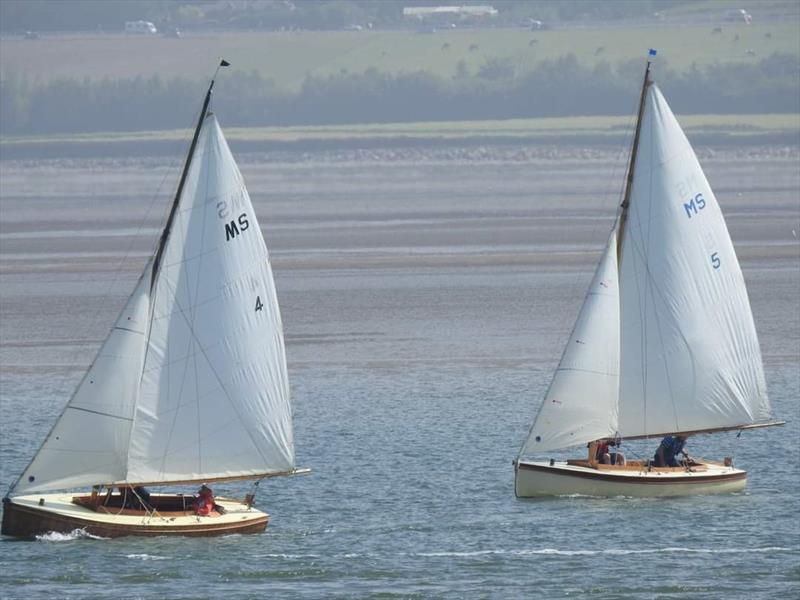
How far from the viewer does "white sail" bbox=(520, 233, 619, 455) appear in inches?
1804

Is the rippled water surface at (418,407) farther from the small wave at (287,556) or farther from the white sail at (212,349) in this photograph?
the white sail at (212,349)

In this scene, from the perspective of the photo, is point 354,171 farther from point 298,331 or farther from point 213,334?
point 213,334

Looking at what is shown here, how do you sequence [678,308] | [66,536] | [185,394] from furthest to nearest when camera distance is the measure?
1. [678,308]
2. [185,394]
3. [66,536]

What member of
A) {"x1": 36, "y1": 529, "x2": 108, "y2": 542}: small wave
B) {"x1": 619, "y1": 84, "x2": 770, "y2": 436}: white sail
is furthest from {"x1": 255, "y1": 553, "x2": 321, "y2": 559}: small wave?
{"x1": 619, "y1": 84, "x2": 770, "y2": 436}: white sail

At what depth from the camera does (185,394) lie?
41.6m

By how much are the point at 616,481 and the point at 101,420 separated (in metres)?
12.3

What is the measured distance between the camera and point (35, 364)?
66625mm

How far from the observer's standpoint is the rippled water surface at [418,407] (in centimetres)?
3838

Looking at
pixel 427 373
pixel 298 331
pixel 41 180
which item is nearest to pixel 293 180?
pixel 41 180

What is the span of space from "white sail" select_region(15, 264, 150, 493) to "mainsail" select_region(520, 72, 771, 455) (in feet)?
33.1

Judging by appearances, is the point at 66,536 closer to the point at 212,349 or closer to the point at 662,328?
the point at 212,349

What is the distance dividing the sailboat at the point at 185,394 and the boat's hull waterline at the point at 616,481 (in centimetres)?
611

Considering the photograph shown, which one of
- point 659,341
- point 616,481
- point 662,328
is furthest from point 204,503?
point 662,328

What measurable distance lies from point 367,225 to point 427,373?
4850cm
